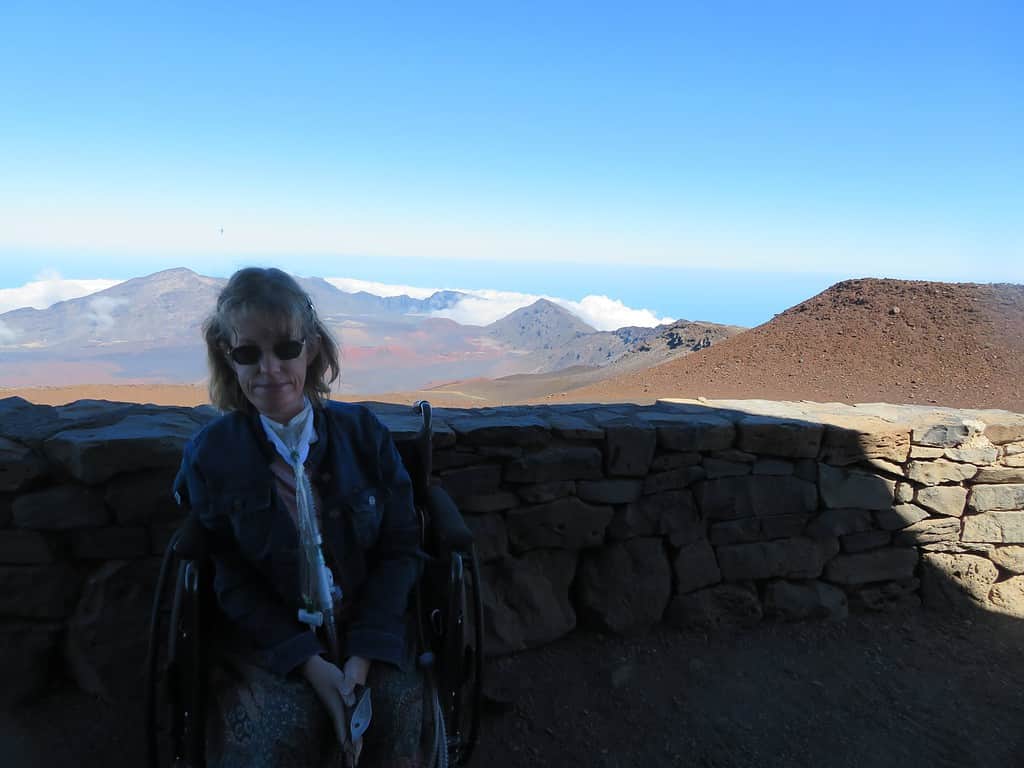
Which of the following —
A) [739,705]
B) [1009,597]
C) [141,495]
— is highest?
[141,495]

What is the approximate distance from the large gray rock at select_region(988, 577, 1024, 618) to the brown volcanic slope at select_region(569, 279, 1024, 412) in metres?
3.63

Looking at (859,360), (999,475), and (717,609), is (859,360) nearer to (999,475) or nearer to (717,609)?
(999,475)

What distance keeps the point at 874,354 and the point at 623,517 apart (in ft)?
24.1

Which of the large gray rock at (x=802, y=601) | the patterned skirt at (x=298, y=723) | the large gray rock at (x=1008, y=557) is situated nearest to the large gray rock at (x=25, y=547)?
the patterned skirt at (x=298, y=723)

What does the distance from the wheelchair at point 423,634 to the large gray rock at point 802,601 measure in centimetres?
218

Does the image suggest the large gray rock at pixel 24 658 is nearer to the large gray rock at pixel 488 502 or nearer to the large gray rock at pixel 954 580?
the large gray rock at pixel 488 502

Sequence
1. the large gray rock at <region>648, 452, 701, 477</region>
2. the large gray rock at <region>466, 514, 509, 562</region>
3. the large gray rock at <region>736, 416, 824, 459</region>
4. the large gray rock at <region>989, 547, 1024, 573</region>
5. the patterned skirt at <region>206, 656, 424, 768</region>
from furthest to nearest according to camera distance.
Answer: the large gray rock at <region>989, 547, 1024, 573</region>, the large gray rock at <region>736, 416, 824, 459</region>, the large gray rock at <region>648, 452, 701, 477</region>, the large gray rock at <region>466, 514, 509, 562</region>, the patterned skirt at <region>206, 656, 424, 768</region>

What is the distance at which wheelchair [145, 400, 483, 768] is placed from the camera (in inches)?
73.5

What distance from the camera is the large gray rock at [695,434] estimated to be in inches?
136

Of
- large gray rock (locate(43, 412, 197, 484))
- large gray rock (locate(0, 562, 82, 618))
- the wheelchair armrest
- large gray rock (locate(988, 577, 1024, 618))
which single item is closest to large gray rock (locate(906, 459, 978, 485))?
large gray rock (locate(988, 577, 1024, 618))

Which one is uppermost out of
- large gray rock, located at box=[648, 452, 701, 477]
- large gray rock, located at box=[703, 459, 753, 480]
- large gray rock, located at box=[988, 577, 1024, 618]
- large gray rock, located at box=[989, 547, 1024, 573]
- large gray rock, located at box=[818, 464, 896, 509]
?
large gray rock, located at box=[648, 452, 701, 477]

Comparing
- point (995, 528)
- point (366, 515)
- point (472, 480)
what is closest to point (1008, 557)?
point (995, 528)

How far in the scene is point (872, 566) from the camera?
3.90 meters

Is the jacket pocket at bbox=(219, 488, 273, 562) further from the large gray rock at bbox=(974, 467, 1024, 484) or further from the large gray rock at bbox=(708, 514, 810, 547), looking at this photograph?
the large gray rock at bbox=(974, 467, 1024, 484)
